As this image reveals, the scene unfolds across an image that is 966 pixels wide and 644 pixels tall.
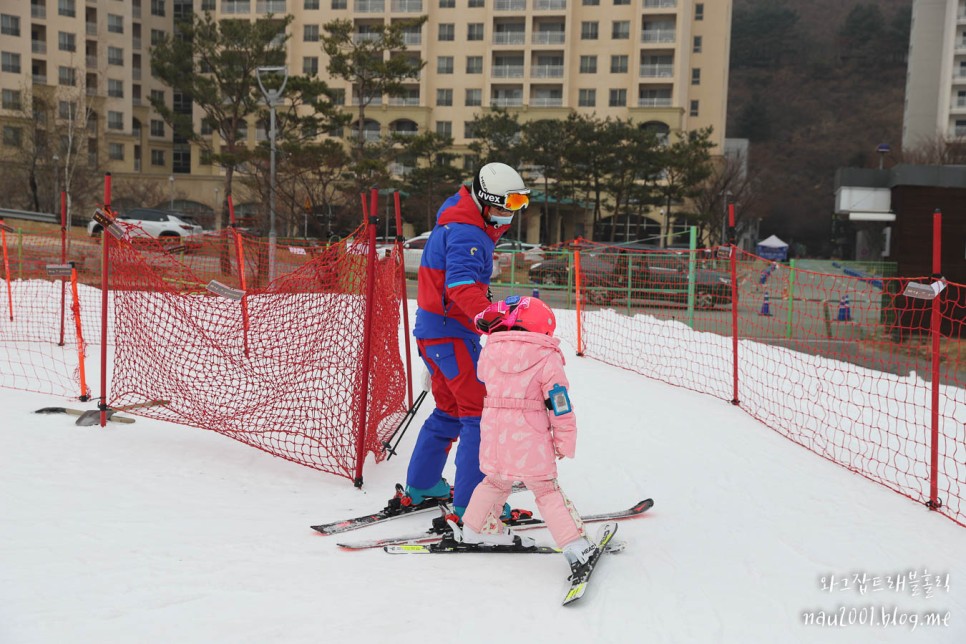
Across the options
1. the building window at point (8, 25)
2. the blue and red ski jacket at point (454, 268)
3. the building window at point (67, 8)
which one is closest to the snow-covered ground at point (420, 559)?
the blue and red ski jacket at point (454, 268)

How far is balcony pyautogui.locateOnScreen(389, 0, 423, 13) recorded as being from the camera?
59.0 m

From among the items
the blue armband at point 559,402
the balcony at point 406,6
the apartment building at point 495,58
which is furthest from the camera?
the balcony at point 406,6

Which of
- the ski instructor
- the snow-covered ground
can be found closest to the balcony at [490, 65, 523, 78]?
the snow-covered ground

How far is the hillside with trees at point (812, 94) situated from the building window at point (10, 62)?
56.8 m

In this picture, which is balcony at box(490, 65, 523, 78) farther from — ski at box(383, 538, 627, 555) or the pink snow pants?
the pink snow pants

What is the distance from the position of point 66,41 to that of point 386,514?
66.8 m

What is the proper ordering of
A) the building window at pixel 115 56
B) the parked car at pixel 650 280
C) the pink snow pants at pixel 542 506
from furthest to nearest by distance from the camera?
the building window at pixel 115 56
the parked car at pixel 650 280
the pink snow pants at pixel 542 506

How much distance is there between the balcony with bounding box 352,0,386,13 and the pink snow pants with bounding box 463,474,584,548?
60.8 meters

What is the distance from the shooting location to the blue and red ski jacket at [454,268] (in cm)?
432

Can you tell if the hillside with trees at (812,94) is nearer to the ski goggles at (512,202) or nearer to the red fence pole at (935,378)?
the red fence pole at (935,378)

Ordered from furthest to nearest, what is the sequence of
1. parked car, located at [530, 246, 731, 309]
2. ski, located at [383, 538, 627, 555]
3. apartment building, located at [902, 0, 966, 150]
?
apartment building, located at [902, 0, 966, 150], parked car, located at [530, 246, 731, 309], ski, located at [383, 538, 627, 555]

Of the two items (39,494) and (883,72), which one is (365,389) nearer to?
(39,494)

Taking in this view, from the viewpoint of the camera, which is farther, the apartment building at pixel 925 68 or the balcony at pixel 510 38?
the apartment building at pixel 925 68

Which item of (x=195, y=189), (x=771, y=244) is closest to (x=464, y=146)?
(x=195, y=189)
